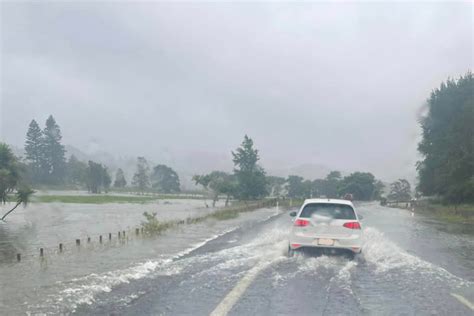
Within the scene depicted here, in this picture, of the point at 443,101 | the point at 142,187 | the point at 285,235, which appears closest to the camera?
the point at 285,235

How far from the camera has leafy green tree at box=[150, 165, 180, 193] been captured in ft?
454

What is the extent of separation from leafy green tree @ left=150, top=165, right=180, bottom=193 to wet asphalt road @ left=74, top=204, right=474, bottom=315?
12633cm

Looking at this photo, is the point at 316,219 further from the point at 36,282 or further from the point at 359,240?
the point at 36,282

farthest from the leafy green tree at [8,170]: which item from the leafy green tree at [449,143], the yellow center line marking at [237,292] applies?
the leafy green tree at [449,143]

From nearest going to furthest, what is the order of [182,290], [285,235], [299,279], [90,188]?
1. [182,290]
2. [299,279]
3. [285,235]
4. [90,188]

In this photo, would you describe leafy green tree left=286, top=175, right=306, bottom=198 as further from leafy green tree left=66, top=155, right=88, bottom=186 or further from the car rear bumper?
the car rear bumper

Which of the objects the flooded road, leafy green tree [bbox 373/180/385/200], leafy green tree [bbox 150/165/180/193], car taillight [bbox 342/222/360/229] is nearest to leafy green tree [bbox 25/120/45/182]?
the flooded road

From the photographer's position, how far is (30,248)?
16234mm

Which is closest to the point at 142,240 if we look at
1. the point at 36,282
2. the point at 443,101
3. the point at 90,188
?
the point at 36,282

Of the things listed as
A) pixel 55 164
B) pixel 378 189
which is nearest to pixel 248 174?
pixel 55 164

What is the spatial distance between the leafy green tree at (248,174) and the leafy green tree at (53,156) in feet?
87.6

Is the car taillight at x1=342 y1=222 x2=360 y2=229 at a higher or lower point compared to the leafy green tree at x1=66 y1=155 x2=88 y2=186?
lower

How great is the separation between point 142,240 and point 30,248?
12.6 ft

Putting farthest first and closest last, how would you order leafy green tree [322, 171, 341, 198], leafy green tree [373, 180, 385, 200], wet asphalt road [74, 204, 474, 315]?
leafy green tree [322, 171, 341, 198]
leafy green tree [373, 180, 385, 200]
wet asphalt road [74, 204, 474, 315]
